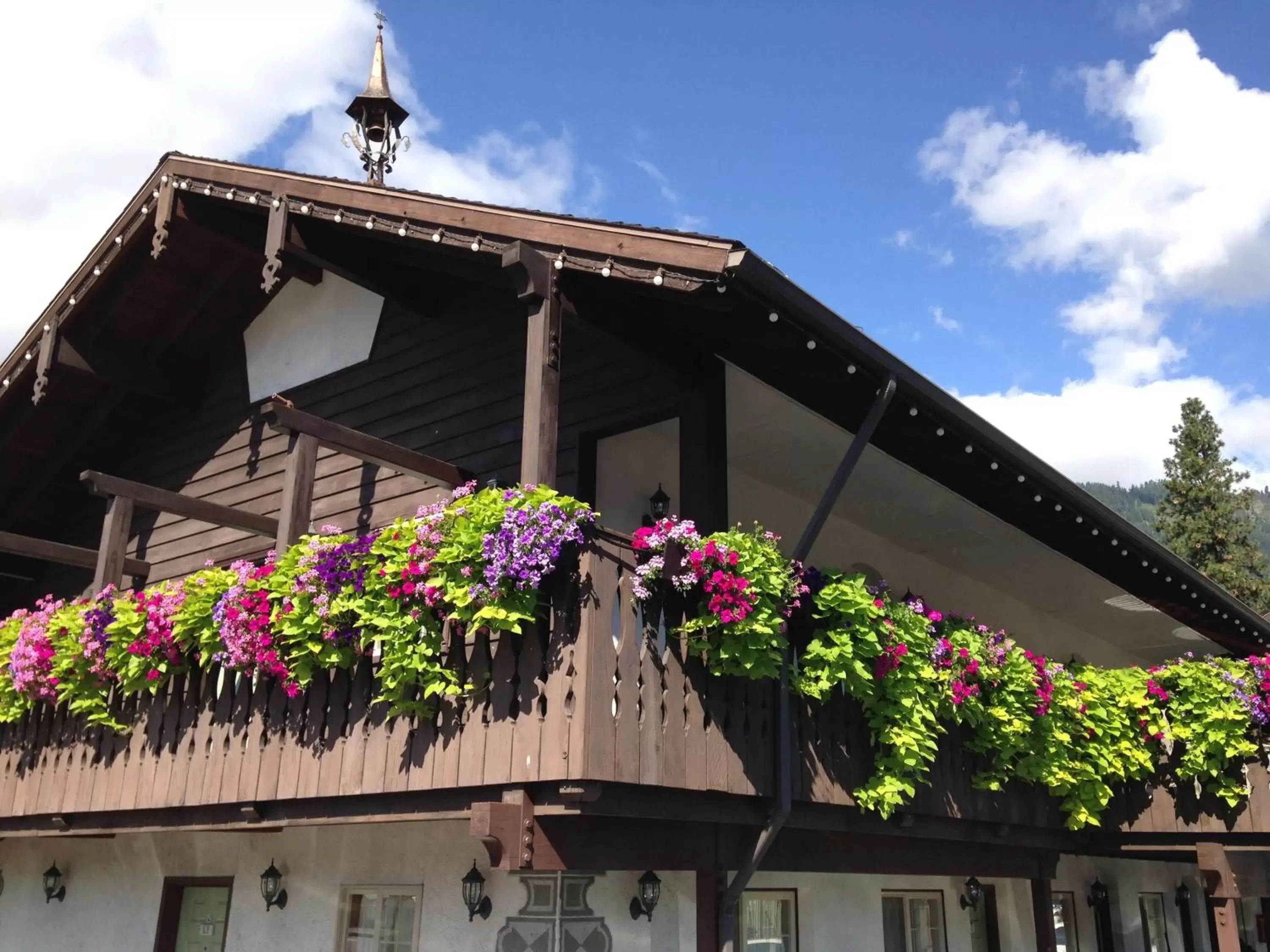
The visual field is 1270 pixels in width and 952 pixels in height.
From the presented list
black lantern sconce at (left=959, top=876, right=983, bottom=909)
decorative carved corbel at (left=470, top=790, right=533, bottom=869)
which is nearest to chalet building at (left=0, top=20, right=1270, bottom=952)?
decorative carved corbel at (left=470, top=790, right=533, bottom=869)

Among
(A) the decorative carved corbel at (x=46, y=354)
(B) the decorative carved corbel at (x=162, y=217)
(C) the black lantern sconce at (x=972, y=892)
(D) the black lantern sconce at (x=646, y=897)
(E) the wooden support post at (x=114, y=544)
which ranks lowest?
(D) the black lantern sconce at (x=646, y=897)

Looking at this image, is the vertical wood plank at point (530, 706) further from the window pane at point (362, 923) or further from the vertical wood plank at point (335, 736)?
the window pane at point (362, 923)

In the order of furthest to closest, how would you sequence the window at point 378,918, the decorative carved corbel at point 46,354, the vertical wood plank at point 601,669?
the decorative carved corbel at point 46,354, the window at point 378,918, the vertical wood plank at point 601,669

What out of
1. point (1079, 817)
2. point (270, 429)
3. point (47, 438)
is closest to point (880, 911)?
point (1079, 817)

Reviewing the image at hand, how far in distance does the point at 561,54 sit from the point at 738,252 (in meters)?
3.72

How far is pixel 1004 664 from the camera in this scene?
339 inches

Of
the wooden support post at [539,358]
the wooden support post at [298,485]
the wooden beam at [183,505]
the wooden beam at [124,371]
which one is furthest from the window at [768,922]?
the wooden beam at [124,371]

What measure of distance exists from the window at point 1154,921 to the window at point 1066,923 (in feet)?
5.03

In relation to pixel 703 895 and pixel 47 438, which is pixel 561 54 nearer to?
pixel 703 895

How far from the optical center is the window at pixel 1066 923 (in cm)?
1298

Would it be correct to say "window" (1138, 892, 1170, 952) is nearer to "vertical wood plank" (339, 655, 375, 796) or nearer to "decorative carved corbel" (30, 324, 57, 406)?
"vertical wood plank" (339, 655, 375, 796)

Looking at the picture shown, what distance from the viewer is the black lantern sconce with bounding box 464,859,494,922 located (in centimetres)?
756

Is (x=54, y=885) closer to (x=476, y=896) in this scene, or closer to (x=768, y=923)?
(x=476, y=896)

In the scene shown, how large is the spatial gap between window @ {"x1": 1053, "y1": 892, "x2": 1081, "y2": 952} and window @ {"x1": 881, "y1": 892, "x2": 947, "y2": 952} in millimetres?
2706
